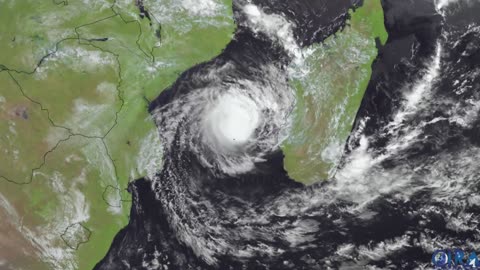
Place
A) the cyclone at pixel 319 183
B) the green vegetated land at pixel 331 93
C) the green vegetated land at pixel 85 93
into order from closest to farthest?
the cyclone at pixel 319 183, the green vegetated land at pixel 331 93, the green vegetated land at pixel 85 93

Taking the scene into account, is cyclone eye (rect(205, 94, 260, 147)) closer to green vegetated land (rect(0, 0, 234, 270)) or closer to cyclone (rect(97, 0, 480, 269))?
cyclone (rect(97, 0, 480, 269))

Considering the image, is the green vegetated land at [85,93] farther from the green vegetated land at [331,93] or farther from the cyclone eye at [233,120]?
the green vegetated land at [331,93]

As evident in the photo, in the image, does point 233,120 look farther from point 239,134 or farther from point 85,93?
point 85,93

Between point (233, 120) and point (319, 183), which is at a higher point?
point (233, 120)

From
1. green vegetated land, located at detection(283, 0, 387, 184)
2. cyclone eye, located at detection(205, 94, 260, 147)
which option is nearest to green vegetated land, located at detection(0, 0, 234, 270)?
cyclone eye, located at detection(205, 94, 260, 147)

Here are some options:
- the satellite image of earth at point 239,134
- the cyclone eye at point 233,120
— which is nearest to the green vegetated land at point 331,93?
the satellite image of earth at point 239,134

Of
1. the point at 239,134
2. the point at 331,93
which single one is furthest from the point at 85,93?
the point at 331,93

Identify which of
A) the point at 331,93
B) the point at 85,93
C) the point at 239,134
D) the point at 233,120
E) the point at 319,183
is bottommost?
the point at 319,183
